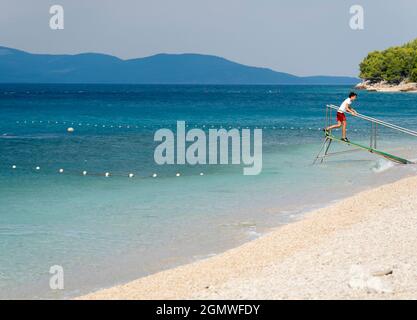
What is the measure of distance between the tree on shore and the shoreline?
149859mm

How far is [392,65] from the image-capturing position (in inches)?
6329

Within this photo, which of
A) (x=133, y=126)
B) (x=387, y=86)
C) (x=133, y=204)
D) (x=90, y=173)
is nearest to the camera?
(x=133, y=204)

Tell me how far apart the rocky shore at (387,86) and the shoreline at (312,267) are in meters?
148

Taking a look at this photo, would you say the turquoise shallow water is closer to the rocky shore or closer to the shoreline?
the shoreline

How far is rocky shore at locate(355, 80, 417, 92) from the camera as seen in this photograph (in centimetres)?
15538

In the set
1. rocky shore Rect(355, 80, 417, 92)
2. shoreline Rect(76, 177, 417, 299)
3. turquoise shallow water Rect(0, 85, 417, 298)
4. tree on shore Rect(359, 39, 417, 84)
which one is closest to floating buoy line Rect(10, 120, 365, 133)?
turquoise shallow water Rect(0, 85, 417, 298)

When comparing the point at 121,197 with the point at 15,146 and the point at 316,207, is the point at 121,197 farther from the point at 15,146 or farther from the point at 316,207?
the point at 15,146

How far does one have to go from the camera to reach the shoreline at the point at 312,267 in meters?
8.36

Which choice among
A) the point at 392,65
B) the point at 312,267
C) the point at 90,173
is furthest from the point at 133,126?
the point at 392,65

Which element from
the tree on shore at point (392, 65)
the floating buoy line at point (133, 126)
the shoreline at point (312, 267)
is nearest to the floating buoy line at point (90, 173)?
the shoreline at point (312, 267)

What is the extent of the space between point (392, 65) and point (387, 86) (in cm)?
622

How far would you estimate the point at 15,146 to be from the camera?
3341 centimetres

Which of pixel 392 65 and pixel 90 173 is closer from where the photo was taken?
pixel 90 173

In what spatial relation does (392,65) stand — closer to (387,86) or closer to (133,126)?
(387,86)
